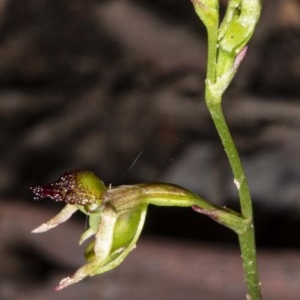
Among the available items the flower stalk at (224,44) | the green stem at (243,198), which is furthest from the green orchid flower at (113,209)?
the flower stalk at (224,44)

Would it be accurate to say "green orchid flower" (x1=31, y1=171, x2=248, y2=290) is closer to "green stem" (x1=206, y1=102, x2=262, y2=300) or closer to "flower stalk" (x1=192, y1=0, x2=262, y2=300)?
"green stem" (x1=206, y1=102, x2=262, y2=300)

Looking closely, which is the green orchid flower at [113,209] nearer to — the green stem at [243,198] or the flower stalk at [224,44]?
the green stem at [243,198]

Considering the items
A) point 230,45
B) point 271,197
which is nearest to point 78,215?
point 271,197

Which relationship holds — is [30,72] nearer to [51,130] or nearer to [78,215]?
[51,130]

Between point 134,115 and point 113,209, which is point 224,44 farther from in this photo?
point 134,115

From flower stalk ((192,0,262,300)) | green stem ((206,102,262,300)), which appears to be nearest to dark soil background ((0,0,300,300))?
green stem ((206,102,262,300))

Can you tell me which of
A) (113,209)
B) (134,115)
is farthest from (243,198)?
(134,115)

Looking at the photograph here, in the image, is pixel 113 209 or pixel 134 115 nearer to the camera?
pixel 113 209
